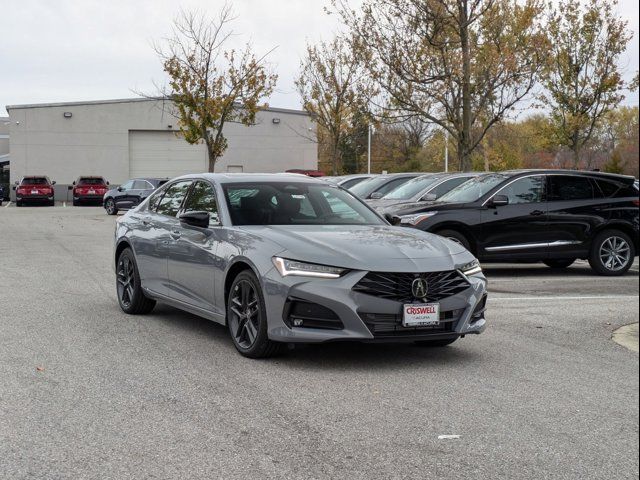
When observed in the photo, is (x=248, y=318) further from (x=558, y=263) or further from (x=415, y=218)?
(x=558, y=263)

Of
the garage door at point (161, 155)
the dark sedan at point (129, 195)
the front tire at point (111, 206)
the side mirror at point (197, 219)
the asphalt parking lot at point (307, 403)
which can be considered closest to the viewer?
the asphalt parking lot at point (307, 403)

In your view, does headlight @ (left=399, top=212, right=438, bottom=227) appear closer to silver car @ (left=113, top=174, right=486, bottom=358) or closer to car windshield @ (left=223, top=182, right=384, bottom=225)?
silver car @ (left=113, top=174, right=486, bottom=358)

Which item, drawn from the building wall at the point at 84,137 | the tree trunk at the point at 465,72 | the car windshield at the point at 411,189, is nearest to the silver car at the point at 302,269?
the car windshield at the point at 411,189

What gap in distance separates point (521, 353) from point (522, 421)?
2.20 metres

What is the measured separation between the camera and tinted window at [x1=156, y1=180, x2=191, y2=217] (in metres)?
8.63

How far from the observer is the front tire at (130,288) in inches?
353

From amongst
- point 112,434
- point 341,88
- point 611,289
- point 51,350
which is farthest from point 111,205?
point 112,434

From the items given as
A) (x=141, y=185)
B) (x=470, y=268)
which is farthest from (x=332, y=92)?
(x=470, y=268)

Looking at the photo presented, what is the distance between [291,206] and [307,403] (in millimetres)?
2588

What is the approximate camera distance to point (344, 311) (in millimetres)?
6246

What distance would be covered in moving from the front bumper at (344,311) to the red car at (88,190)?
41191mm

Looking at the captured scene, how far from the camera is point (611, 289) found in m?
12.1

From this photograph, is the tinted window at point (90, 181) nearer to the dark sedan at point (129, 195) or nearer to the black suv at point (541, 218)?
the dark sedan at point (129, 195)

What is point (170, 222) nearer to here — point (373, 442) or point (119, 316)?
point (119, 316)
